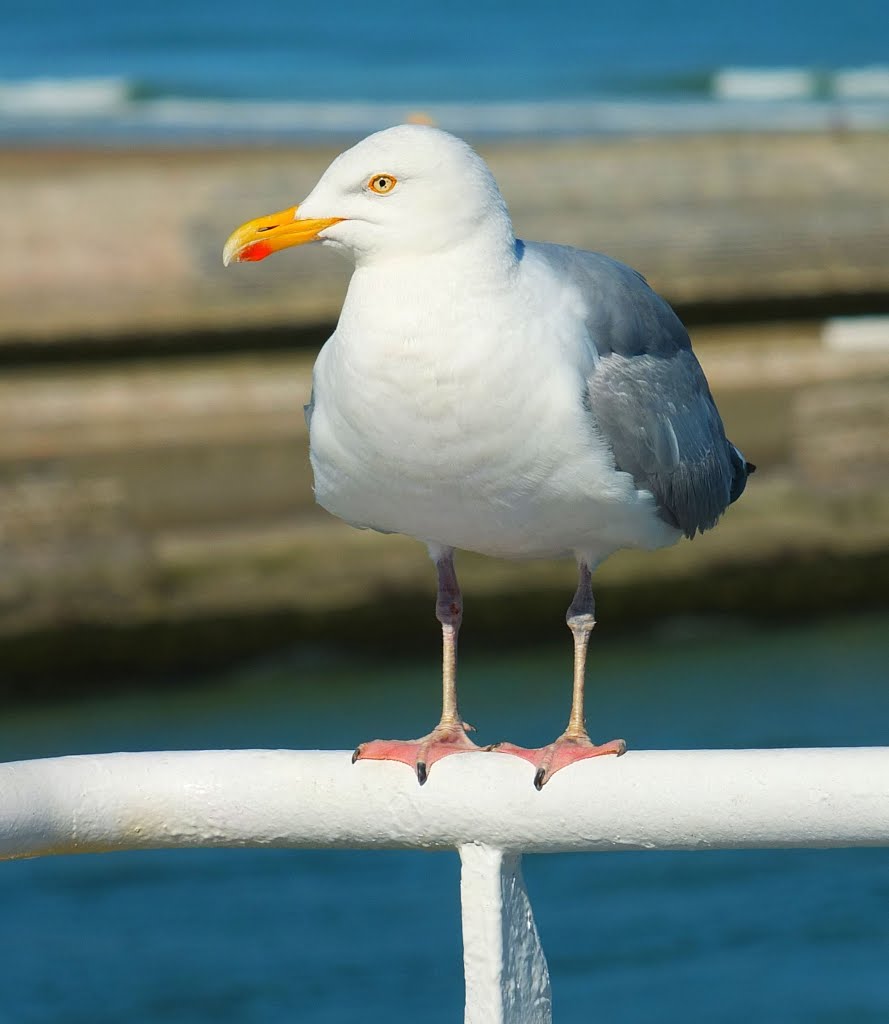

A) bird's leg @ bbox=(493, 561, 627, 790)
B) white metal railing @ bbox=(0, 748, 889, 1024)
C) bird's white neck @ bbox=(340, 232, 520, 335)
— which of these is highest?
bird's white neck @ bbox=(340, 232, 520, 335)

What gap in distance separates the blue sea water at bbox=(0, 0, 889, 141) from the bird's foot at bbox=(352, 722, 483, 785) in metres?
7.86

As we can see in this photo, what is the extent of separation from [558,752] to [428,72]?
18225 mm

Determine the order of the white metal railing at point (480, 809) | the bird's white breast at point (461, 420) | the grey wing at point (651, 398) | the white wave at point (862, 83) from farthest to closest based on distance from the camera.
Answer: the white wave at point (862, 83), the grey wing at point (651, 398), the bird's white breast at point (461, 420), the white metal railing at point (480, 809)

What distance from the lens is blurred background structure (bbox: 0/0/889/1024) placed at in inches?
256

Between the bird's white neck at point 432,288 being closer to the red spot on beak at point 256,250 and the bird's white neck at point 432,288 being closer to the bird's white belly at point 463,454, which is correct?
the bird's white belly at point 463,454

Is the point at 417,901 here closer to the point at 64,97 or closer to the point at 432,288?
the point at 432,288

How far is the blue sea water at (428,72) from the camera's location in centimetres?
1413

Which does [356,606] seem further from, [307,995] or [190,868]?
[307,995]

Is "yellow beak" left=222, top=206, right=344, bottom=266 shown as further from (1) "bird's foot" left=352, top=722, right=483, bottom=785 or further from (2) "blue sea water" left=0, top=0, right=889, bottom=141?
(2) "blue sea water" left=0, top=0, right=889, bottom=141

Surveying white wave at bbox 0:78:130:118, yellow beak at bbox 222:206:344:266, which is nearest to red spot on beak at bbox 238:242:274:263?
yellow beak at bbox 222:206:344:266

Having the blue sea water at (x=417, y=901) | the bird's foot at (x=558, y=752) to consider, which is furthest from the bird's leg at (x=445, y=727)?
the blue sea water at (x=417, y=901)

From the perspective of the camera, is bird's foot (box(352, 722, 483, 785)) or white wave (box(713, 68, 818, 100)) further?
white wave (box(713, 68, 818, 100))

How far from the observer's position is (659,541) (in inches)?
137

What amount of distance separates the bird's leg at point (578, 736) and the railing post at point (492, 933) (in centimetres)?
14
